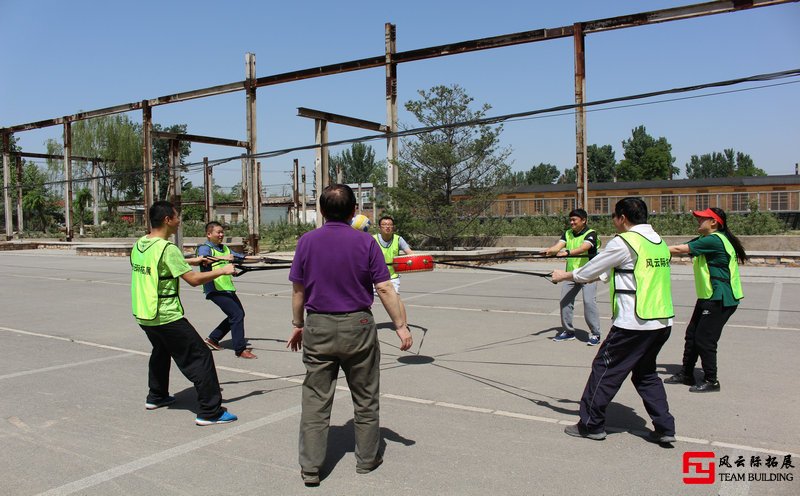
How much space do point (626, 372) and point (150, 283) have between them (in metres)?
4.05

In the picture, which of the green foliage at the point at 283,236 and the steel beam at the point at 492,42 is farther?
the green foliage at the point at 283,236

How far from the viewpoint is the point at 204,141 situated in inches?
1072

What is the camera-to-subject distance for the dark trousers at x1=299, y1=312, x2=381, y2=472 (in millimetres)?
4121

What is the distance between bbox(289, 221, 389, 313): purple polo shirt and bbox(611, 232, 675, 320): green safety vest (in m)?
2.01

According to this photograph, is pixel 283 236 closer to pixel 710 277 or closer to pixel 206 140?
pixel 206 140

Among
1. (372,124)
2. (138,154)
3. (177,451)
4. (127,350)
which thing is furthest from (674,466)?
(138,154)

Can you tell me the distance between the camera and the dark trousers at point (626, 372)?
4.71 metres

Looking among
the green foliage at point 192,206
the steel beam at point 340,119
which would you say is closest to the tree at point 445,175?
the steel beam at point 340,119

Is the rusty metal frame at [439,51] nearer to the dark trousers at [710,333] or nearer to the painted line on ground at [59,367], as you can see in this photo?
the dark trousers at [710,333]

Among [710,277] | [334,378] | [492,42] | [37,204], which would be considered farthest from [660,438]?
[37,204]

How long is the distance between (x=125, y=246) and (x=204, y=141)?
835cm

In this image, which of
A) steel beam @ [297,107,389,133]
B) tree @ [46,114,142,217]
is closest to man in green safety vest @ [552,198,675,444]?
steel beam @ [297,107,389,133]

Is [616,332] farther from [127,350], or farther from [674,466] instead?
[127,350]

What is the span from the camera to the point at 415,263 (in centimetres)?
768
